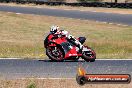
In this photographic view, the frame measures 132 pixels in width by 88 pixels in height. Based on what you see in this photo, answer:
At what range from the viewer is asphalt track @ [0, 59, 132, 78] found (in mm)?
13648

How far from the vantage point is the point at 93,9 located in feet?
200

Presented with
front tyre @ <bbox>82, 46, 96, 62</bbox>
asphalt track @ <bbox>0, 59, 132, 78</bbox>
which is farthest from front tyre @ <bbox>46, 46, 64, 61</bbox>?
front tyre @ <bbox>82, 46, 96, 62</bbox>

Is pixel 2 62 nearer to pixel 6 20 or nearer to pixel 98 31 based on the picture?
pixel 98 31

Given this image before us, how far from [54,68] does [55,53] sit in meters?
1.57

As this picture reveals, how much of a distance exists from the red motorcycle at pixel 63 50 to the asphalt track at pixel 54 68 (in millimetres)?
222

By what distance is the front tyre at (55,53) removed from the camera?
1619 centimetres

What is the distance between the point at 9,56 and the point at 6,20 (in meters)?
28.1

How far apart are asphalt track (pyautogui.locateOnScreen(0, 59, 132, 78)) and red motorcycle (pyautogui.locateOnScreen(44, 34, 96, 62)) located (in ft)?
0.73

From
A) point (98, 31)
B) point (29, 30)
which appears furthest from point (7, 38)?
point (98, 31)

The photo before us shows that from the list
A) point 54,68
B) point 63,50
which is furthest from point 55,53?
point 54,68

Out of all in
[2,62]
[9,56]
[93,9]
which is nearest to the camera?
[2,62]

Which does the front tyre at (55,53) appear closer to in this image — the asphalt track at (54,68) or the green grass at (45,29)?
the asphalt track at (54,68)

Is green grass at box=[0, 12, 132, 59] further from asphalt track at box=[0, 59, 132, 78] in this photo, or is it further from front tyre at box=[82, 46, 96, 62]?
asphalt track at box=[0, 59, 132, 78]

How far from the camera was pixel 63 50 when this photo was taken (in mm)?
16188
